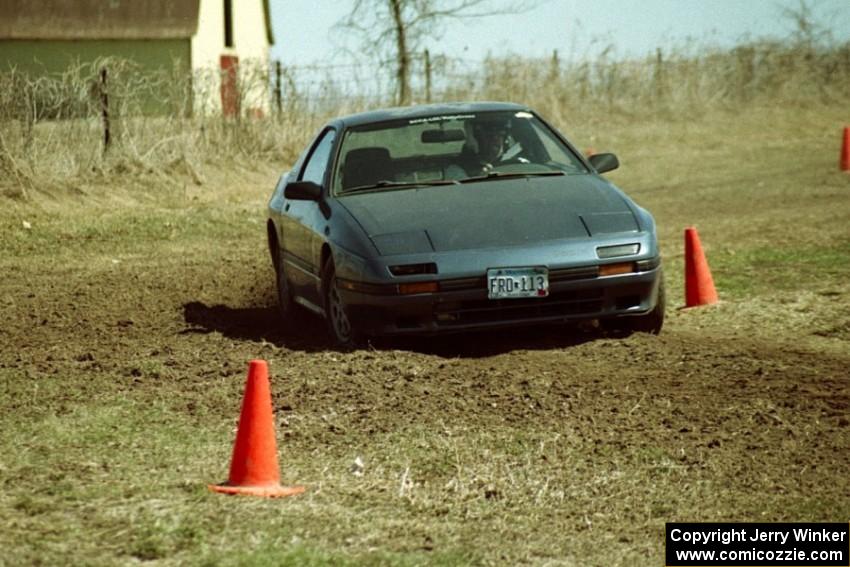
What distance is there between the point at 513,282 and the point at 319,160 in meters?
2.54

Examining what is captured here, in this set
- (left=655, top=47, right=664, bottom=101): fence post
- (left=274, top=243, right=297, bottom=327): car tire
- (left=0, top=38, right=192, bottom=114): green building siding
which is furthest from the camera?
(left=0, top=38, right=192, bottom=114): green building siding

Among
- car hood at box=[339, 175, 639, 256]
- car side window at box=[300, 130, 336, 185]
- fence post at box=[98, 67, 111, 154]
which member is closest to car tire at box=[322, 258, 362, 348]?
car hood at box=[339, 175, 639, 256]

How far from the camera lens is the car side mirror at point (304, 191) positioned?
1028cm

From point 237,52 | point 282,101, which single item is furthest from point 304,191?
point 237,52

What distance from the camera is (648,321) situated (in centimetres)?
981

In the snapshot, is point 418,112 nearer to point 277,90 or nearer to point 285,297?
point 285,297

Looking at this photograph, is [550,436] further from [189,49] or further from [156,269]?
[189,49]

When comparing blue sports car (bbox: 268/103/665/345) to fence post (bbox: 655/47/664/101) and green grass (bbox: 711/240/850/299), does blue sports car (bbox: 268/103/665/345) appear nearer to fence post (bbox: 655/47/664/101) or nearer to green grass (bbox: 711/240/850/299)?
green grass (bbox: 711/240/850/299)

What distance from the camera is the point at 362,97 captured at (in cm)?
3036

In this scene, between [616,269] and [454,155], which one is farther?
[454,155]

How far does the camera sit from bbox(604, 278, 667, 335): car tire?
973 cm

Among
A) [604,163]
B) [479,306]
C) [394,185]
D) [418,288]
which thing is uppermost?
[604,163]

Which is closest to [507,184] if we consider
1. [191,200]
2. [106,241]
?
[106,241]

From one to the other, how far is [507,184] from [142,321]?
2.94m
